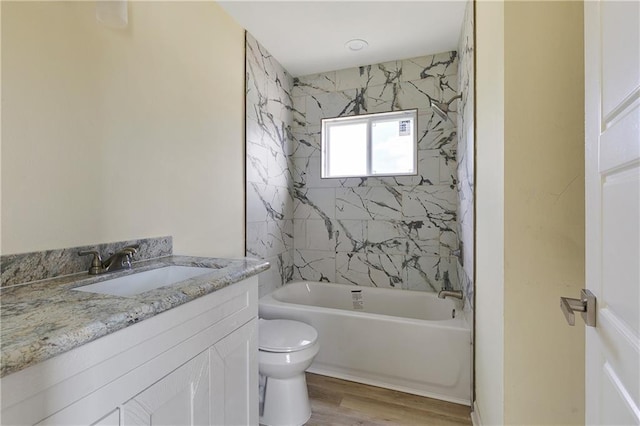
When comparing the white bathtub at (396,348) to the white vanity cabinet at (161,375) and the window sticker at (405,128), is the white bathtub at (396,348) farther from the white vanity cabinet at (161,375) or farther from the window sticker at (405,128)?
the window sticker at (405,128)

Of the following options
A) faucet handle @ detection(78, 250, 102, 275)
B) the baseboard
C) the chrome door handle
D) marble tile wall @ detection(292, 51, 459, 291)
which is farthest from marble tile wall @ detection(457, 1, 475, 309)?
faucet handle @ detection(78, 250, 102, 275)

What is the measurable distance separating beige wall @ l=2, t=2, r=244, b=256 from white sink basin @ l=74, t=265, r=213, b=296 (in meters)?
0.23

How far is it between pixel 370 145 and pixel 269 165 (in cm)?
106

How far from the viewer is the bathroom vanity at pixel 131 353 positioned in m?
0.57

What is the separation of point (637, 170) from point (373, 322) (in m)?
1.76

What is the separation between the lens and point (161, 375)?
32.6 inches

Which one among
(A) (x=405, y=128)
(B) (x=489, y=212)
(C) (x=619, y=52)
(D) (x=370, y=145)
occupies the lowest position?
(B) (x=489, y=212)

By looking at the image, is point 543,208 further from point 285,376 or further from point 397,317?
point 285,376

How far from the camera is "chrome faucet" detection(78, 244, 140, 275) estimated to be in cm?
117

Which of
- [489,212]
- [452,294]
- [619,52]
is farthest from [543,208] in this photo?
[452,294]

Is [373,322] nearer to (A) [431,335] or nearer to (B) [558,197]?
(A) [431,335]

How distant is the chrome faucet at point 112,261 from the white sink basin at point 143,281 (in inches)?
2.7

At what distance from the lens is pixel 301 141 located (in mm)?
3053

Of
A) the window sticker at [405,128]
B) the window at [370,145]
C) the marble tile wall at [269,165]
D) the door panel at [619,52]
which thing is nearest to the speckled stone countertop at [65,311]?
the door panel at [619,52]
